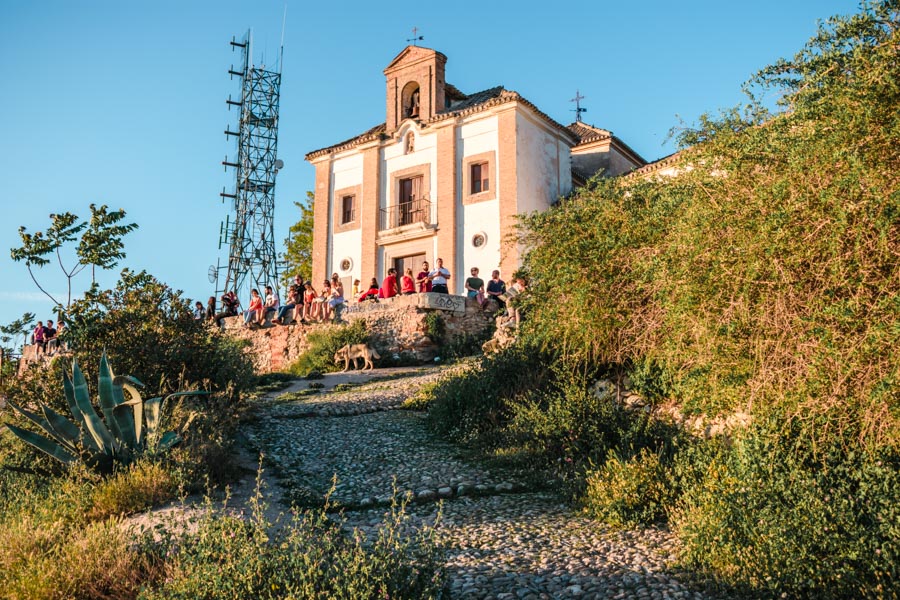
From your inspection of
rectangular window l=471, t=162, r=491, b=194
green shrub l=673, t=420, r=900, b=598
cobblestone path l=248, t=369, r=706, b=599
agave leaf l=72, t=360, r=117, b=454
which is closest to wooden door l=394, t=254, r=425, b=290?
rectangular window l=471, t=162, r=491, b=194

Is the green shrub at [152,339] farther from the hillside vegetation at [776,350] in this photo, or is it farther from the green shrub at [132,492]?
the hillside vegetation at [776,350]

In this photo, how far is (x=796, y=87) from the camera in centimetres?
761

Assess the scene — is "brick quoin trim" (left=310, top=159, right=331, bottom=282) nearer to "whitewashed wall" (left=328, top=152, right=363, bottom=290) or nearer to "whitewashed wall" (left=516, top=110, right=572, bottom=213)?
"whitewashed wall" (left=328, top=152, right=363, bottom=290)

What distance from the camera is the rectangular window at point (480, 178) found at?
80.6 feet

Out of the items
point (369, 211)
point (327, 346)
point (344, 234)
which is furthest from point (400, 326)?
point (344, 234)

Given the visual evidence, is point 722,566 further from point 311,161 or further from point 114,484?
point 311,161

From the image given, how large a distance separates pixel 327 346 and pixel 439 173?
9.10 meters

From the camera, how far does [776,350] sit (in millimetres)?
6508

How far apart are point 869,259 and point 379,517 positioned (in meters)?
4.69

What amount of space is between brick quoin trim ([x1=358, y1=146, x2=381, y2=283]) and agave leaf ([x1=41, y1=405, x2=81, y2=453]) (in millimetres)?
18854

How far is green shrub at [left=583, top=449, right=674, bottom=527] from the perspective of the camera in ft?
21.5

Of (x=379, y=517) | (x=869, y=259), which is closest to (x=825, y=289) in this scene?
(x=869, y=259)

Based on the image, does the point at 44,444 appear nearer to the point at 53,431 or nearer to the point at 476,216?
the point at 53,431

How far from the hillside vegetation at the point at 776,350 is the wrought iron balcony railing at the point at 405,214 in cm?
1692
